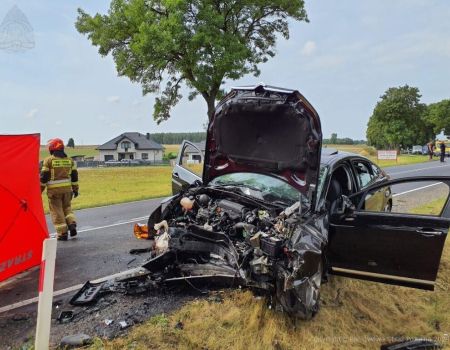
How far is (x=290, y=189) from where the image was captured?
197 inches

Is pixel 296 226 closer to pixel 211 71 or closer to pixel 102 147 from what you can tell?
pixel 211 71

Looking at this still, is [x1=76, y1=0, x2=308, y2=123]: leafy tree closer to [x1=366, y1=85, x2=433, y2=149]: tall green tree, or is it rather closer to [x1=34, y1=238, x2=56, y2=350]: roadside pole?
[x1=34, y1=238, x2=56, y2=350]: roadside pole

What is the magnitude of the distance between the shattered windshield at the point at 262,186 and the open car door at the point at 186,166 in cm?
127

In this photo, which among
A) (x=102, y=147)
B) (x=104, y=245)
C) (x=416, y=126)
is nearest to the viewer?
(x=104, y=245)

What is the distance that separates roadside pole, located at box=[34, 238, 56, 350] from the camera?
3041 mm

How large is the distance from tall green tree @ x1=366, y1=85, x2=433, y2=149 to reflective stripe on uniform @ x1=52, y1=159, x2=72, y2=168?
183 feet

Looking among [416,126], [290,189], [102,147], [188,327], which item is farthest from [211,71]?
[102,147]

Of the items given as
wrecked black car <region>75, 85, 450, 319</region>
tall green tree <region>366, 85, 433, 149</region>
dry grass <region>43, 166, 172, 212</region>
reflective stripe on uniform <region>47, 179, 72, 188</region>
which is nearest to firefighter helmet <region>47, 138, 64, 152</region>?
reflective stripe on uniform <region>47, 179, 72, 188</region>

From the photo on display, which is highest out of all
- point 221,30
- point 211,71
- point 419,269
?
point 221,30

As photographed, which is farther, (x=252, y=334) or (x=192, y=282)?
(x=192, y=282)

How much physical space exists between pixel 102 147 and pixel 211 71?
64.3m

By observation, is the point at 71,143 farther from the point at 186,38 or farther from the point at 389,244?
the point at 389,244

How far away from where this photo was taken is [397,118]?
5778cm

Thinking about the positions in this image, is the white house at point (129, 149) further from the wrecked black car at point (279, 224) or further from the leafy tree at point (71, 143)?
the wrecked black car at point (279, 224)
